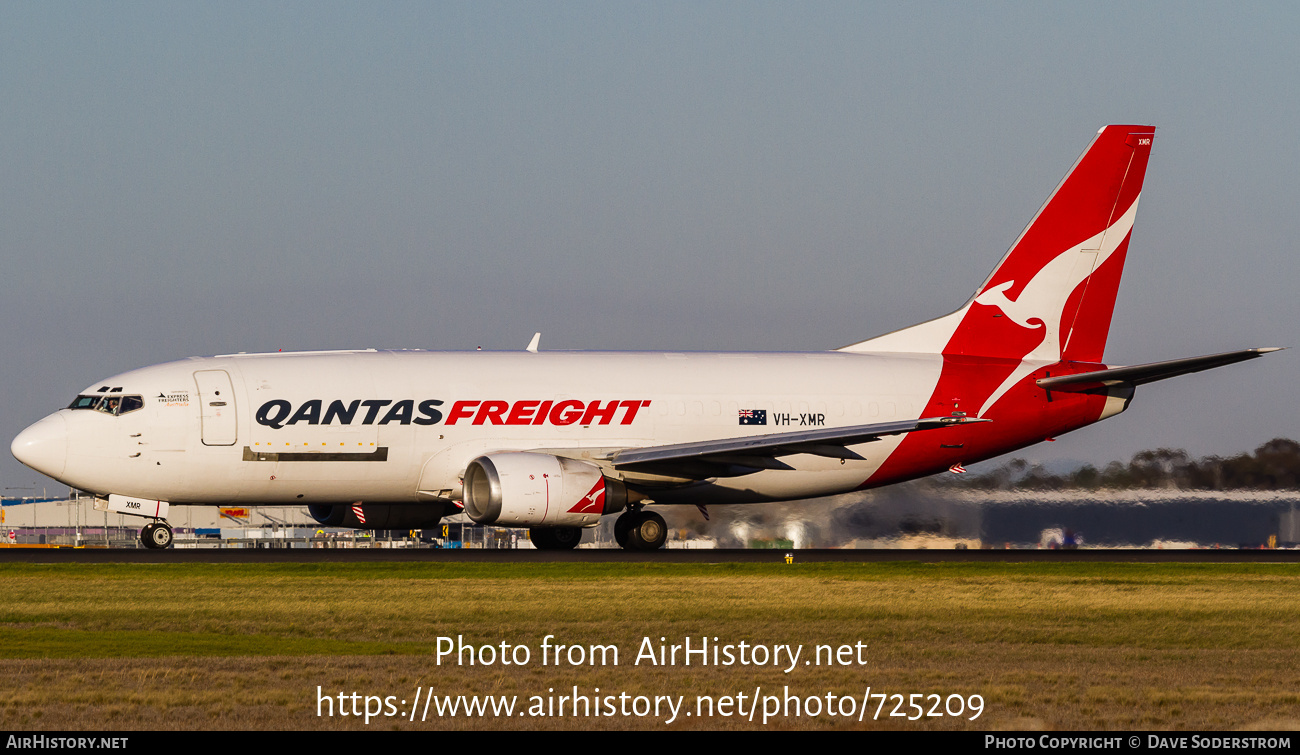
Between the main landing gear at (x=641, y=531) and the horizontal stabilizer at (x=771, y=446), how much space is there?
1.44m

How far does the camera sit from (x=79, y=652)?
14.2 m

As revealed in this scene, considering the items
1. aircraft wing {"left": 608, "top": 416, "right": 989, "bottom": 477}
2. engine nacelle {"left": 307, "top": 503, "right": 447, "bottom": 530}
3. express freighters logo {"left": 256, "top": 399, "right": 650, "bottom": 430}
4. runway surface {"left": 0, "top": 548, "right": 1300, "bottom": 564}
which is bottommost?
runway surface {"left": 0, "top": 548, "right": 1300, "bottom": 564}

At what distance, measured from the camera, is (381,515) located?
32.6 meters

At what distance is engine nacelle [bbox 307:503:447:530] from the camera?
3250 cm

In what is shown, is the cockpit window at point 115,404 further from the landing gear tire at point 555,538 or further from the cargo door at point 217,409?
the landing gear tire at point 555,538

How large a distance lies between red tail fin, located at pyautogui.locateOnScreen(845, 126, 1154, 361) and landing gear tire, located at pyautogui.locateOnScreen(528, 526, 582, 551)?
25.8 feet

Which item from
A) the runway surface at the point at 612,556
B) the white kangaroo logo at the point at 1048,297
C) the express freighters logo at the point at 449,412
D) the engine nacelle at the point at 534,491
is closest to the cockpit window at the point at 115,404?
the express freighters logo at the point at 449,412

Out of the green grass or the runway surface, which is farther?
the runway surface

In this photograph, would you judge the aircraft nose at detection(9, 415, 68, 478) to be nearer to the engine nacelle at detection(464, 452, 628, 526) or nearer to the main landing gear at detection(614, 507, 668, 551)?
the engine nacelle at detection(464, 452, 628, 526)

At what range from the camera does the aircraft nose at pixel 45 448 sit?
28656 mm

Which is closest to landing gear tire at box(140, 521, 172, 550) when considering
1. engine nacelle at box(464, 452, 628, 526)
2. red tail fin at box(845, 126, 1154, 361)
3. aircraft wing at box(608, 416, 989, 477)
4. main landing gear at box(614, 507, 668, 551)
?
engine nacelle at box(464, 452, 628, 526)

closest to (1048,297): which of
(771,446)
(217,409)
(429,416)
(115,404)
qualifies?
(771,446)

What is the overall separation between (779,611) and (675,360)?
15.1m
